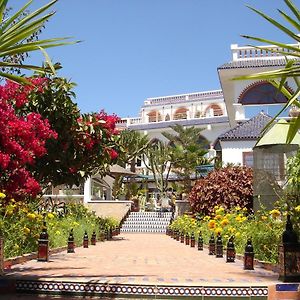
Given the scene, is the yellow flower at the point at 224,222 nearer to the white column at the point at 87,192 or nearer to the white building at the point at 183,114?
the white column at the point at 87,192

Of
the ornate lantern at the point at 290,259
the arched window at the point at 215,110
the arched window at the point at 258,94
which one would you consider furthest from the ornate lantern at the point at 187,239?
the arched window at the point at 215,110

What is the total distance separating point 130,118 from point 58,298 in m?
52.2

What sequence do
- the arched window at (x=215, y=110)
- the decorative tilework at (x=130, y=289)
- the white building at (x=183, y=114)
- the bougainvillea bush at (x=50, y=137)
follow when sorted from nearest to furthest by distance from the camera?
the decorative tilework at (x=130, y=289), the bougainvillea bush at (x=50, y=137), the white building at (x=183, y=114), the arched window at (x=215, y=110)

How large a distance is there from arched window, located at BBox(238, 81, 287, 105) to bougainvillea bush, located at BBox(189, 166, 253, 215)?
34.7ft

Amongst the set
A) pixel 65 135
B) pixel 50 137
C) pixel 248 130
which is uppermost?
pixel 248 130

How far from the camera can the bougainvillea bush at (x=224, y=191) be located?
2036 centimetres

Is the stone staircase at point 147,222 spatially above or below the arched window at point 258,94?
below

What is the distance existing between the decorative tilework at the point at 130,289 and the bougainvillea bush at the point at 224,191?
1281cm

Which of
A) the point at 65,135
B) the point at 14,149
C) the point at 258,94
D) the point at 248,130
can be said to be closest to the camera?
the point at 14,149

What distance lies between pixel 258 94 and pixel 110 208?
10.9 m

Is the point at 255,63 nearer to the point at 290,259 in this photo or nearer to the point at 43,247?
the point at 43,247

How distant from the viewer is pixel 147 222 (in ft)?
100

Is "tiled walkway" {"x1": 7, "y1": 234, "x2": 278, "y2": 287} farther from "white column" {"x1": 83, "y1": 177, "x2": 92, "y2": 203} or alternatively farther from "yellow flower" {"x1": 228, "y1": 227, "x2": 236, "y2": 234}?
"white column" {"x1": 83, "y1": 177, "x2": 92, "y2": 203}

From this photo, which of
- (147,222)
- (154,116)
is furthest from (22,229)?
(154,116)
